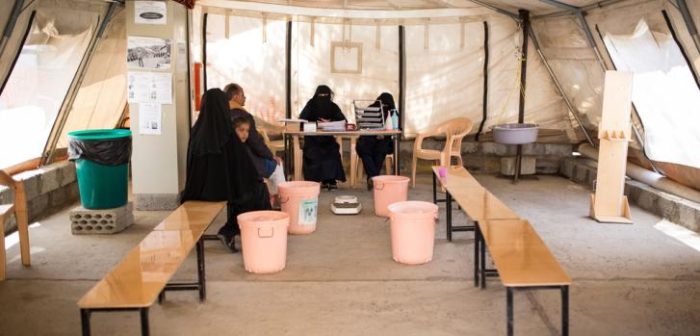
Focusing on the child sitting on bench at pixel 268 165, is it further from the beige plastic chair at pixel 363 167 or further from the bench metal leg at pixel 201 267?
the beige plastic chair at pixel 363 167

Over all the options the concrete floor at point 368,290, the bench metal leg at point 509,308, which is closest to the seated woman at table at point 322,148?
the concrete floor at point 368,290

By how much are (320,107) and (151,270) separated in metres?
4.70

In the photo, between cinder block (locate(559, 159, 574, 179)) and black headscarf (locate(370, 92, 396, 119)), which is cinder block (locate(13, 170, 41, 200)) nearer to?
black headscarf (locate(370, 92, 396, 119))

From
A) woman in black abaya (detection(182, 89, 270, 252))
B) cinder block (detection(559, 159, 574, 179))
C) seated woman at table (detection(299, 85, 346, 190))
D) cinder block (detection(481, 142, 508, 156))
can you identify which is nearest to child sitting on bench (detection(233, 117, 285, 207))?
woman in black abaya (detection(182, 89, 270, 252))

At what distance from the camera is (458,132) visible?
26.5ft

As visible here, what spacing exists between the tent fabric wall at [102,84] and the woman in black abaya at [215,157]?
100 inches

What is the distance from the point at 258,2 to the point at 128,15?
7.50ft

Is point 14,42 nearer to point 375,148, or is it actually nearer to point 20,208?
point 20,208

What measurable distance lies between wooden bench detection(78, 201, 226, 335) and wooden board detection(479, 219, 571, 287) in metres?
1.45

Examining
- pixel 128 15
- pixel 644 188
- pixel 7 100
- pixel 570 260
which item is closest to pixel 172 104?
pixel 128 15

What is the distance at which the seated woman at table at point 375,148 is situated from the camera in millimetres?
7402

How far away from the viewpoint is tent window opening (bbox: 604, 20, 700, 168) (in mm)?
5281

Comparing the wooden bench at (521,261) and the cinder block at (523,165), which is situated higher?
the wooden bench at (521,261)

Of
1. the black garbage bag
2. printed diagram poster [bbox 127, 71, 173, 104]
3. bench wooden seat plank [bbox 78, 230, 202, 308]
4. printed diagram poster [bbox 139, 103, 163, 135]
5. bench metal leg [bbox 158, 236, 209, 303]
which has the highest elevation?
printed diagram poster [bbox 127, 71, 173, 104]
